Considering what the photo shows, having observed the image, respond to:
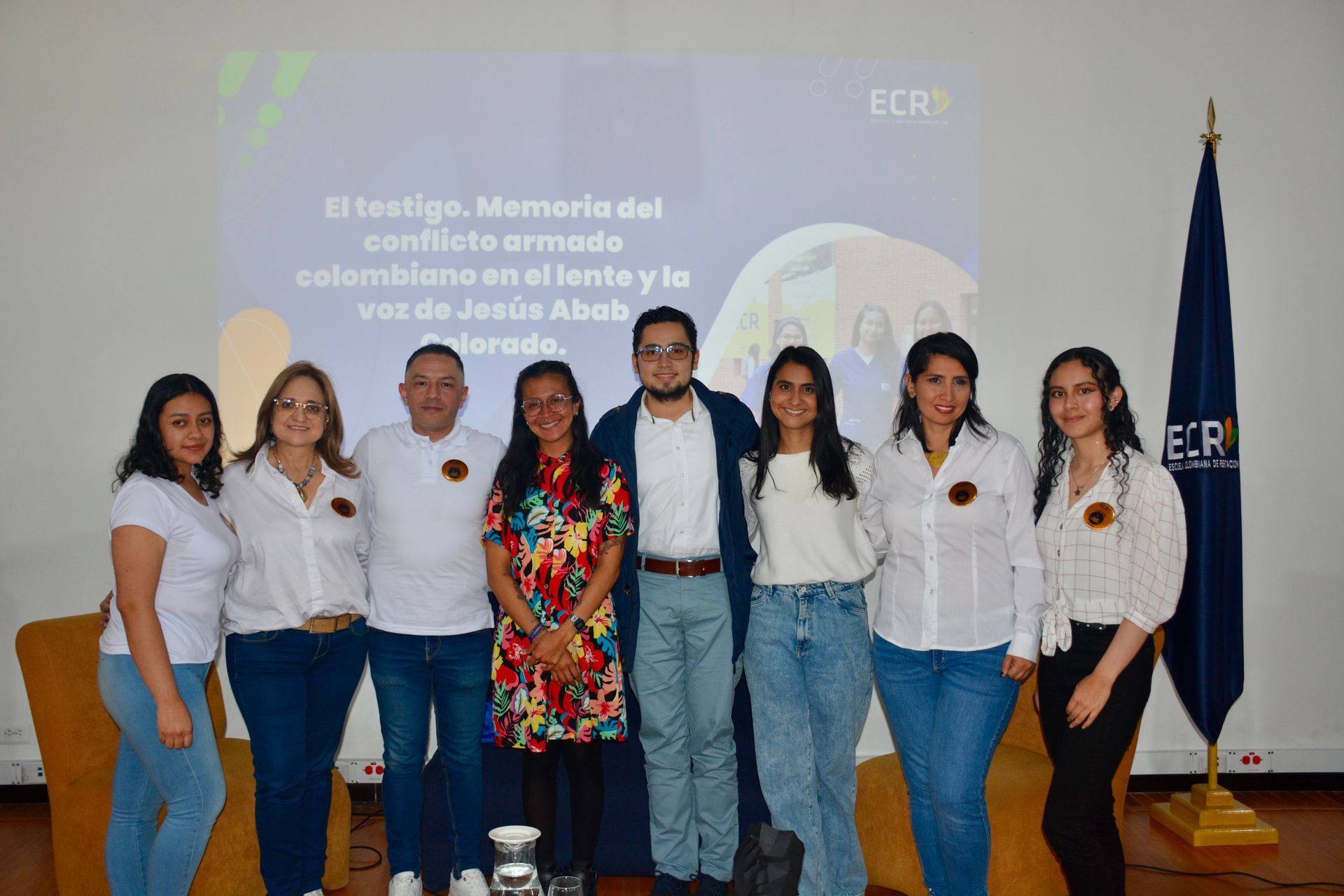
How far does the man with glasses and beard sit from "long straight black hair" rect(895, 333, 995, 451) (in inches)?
20.8

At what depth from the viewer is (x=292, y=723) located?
2.61 meters

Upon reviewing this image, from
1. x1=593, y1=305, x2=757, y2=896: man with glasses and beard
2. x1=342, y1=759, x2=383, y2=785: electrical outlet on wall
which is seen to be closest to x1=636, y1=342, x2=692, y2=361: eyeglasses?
x1=593, y1=305, x2=757, y2=896: man with glasses and beard

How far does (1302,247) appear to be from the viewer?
4.16 metres

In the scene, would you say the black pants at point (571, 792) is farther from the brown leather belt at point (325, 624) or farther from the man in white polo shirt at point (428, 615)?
the brown leather belt at point (325, 624)

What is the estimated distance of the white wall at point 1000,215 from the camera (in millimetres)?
3988

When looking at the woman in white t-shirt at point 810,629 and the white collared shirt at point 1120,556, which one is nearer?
the white collared shirt at point 1120,556

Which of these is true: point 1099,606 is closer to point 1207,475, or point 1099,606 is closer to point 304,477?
point 1207,475

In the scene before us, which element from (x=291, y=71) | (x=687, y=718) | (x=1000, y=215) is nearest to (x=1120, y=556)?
(x=687, y=718)

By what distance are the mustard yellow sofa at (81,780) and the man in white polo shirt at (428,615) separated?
59 centimetres

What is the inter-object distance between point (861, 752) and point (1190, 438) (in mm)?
1990

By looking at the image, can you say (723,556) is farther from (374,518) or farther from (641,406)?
(374,518)

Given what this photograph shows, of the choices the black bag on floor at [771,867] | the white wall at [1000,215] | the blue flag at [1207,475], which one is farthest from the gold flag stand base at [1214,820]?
the black bag on floor at [771,867]

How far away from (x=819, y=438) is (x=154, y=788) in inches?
83.3

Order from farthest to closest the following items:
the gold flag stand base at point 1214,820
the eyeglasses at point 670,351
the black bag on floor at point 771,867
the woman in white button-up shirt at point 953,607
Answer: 1. the gold flag stand base at point 1214,820
2. the eyeglasses at point 670,351
3. the woman in white button-up shirt at point 953,607
4. the black bag on floor at point 771,867
